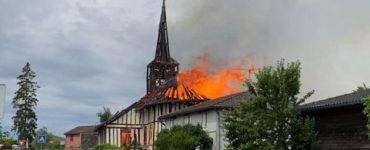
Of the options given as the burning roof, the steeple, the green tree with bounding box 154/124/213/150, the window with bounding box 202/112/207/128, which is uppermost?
the steeple

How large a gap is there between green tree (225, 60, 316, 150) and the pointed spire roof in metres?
39.4

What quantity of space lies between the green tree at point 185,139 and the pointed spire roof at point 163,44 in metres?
28.4

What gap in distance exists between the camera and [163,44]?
226 feet

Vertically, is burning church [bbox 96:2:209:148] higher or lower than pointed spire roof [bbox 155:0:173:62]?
lower

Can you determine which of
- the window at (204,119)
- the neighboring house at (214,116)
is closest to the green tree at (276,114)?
the neighboring house at (214,116)

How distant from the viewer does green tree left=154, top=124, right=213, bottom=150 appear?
122 feet

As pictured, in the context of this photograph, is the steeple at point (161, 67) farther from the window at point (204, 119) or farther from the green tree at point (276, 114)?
the green tree at point (276, 114)

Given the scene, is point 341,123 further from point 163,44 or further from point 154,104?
point 163,44

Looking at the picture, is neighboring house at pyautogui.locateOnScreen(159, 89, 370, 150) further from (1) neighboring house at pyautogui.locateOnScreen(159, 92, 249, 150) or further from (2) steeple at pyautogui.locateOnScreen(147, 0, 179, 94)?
(2) steeple at pyautogui.locateOnScreen(147, 0, 179, 94)

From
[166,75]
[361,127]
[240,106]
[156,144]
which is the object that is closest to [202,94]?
[166,75]

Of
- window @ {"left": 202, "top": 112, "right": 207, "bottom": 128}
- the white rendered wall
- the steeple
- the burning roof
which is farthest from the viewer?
the steeple

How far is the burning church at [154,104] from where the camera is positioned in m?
54.8

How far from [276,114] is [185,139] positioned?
10.6 metres

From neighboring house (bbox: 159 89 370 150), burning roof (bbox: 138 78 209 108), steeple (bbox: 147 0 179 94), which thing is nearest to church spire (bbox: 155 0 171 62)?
steeple (bbox: 147 0 179 94)
